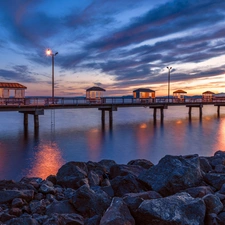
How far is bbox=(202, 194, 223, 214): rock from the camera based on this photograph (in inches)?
169

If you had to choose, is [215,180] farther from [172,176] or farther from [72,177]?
[72,177]

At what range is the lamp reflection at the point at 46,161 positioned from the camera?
40.3ft

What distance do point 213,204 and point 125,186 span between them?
7.33 ft

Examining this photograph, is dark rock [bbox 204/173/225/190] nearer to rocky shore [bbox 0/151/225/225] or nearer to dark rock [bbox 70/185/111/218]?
rocky shore [bbox 0/151/225/225]

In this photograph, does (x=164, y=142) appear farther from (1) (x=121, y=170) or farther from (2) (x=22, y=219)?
(2) (x=22, y=219)

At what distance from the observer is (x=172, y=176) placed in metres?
5.69

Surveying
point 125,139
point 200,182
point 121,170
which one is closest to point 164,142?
point 125,139

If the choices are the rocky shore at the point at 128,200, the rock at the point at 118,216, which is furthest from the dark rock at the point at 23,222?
the rock at the point at 118,216

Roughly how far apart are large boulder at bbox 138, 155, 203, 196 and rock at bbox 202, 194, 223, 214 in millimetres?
1134

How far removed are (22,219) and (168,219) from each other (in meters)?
2.59

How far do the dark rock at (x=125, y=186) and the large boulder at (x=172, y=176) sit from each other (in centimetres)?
21

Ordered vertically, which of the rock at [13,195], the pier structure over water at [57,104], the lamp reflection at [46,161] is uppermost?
the pier structure over water at [57,104]

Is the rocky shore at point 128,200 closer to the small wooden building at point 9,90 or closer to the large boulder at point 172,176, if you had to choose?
the large boulder at point 172,176

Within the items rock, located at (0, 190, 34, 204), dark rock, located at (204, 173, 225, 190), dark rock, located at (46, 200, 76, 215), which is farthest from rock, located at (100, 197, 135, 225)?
dark rock, located at (204, 173, 225, 190)
